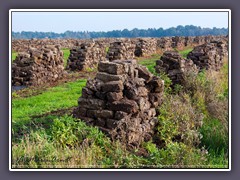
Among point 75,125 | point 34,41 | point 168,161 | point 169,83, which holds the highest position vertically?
point 34,41

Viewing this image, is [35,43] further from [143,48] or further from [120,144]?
[120,144]

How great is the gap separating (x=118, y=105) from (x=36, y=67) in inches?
408

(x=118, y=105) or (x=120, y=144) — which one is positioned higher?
(x=118, y=105)

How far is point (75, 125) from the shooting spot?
8.55 meters

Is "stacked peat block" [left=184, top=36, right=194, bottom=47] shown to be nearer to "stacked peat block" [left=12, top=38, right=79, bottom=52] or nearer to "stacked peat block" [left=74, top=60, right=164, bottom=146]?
"stacked peat block" [left=12, top=38, right=79, bottom=52]

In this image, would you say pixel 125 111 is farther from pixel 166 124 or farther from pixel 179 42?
pixel 179 42

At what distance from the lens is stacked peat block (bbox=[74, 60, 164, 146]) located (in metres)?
8.70

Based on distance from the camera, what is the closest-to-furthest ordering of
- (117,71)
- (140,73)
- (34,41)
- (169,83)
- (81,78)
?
(117,71) < (140,73) < (169,83) < (81,78) < (34,41)

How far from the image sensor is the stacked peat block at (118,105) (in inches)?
343

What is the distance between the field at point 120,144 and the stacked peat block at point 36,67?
440cm

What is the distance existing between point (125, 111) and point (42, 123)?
288 cm

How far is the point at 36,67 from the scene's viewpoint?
726 inches

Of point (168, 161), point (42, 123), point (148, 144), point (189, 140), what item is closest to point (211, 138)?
point (189, 140)

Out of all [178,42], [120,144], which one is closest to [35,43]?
[178,42]
